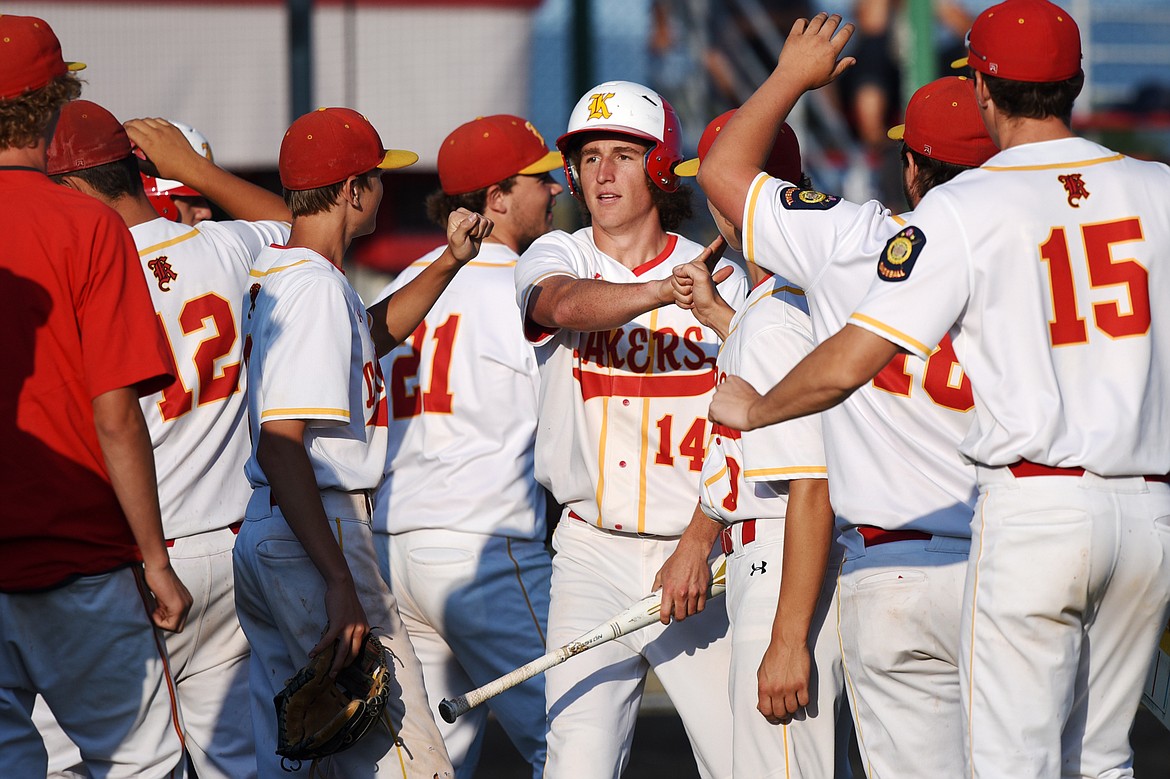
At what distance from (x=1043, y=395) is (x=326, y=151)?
83.5 inches

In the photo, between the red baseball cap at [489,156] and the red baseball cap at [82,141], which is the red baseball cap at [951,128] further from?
the red baseball cap at [82,141]

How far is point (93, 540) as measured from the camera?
3.27 metres

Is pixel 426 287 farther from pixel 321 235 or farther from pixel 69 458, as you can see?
pixel 69 458

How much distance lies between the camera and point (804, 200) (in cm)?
321

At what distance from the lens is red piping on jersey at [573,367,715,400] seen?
13.7ft

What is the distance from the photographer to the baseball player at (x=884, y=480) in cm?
319

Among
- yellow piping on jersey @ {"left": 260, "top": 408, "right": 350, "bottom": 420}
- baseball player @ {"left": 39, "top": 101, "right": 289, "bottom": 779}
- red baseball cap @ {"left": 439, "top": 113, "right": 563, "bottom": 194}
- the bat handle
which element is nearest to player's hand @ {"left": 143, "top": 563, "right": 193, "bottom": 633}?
yellow piping on jersey @ {"left": 260, "top": 408, "right": 350, "bottom": 420}

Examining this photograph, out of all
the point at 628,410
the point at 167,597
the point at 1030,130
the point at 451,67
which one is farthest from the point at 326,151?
the point at 451,67

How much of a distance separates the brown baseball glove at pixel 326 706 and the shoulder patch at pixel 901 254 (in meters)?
1.67

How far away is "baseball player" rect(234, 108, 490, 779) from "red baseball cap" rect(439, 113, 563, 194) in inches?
40.8

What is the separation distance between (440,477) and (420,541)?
230 mm

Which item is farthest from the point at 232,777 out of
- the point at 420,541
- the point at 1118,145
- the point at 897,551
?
the point at 1118,145

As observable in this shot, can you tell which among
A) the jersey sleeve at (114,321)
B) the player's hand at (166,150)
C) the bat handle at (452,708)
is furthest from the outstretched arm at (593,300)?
the player's hand at (166,150)

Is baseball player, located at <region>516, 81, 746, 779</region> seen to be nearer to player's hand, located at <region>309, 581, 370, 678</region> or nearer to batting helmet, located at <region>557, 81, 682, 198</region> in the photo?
batting helmet, located at <region>557, 81, 682, 198</region>
